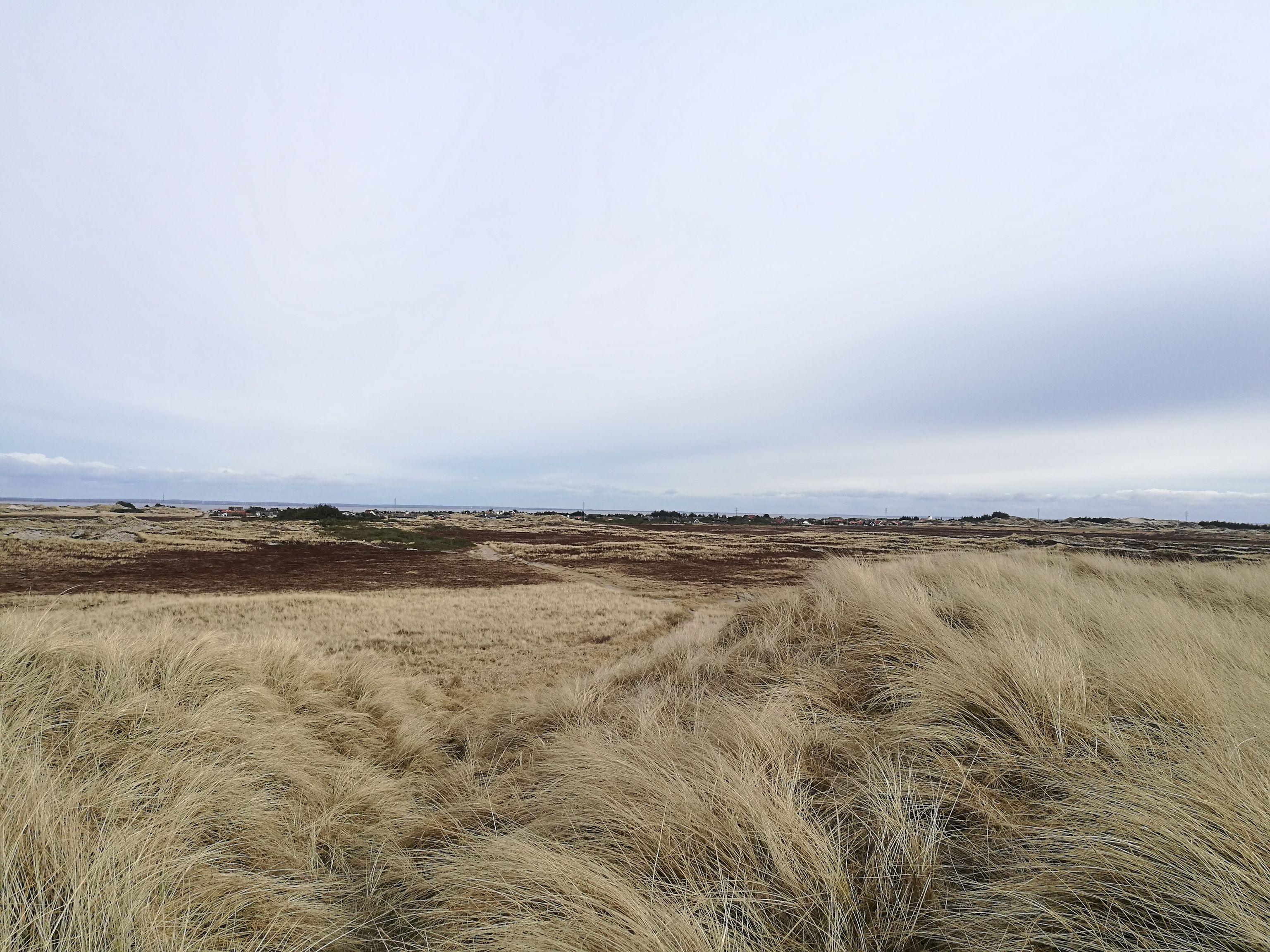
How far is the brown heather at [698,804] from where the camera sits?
7.13 ft

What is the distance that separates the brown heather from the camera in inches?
85.6

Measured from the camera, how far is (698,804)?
3039mm

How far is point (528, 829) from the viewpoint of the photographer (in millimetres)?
3434

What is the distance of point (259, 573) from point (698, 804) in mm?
34818

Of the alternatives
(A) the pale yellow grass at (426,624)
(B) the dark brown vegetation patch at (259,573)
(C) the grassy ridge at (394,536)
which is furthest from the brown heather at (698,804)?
(C) the grassy ridge at (394,536)

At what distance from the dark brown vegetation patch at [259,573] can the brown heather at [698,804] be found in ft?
73.2

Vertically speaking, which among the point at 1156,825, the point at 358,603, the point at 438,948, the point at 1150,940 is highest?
the point at 1156,825

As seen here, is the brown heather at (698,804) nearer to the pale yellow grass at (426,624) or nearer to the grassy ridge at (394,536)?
the pale yellow grass at (426,624)

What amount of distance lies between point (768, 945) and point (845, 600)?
6240 millimetres

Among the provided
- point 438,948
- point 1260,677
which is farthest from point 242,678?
point 1260,677

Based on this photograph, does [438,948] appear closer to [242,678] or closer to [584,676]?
[242,678]

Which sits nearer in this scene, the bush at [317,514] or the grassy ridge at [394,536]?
the grassy ridge at [394,536]

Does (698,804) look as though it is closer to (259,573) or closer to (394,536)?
(259,573)

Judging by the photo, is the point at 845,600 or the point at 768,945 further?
the point at 845,600
